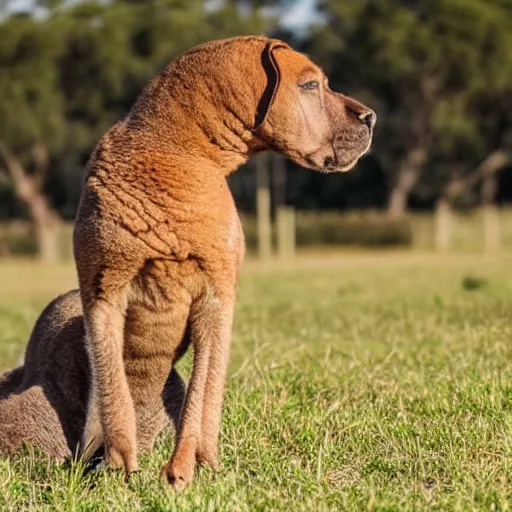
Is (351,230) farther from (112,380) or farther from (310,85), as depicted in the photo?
(112,380)

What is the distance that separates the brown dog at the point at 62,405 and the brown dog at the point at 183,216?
426mm

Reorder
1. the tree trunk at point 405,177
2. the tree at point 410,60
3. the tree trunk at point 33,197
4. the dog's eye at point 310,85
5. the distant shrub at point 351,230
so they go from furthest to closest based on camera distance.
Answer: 1. the tree trunk at point 405,177
2. the tree trunk at point 33,197
3. the tree at point 410,60
4. the distant shrub at point 351,230
5. the dog's eye at point 310,85

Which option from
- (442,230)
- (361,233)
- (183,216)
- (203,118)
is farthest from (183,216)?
(361,233)

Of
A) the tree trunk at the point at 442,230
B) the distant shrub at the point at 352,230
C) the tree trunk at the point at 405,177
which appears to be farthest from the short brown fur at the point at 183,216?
the tree trunk at the point at 405,177

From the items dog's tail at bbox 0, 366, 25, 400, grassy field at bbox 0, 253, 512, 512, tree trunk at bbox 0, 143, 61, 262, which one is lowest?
tree trunk at bbox 0, 143, 61, 262

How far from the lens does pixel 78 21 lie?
41.7 meters

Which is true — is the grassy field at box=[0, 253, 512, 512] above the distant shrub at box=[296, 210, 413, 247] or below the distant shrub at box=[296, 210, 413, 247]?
above

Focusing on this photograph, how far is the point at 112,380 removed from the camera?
4.39 metres

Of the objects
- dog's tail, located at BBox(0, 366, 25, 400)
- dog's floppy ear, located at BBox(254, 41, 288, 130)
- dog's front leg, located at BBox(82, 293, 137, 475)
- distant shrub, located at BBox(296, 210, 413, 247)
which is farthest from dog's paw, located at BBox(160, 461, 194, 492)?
distant shrub, located at BBox(296, 210, 413, 247)

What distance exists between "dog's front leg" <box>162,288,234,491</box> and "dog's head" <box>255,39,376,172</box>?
724 mm

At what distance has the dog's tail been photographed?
527 centimetres

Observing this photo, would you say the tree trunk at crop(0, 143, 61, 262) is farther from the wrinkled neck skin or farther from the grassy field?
the wrinkled neck skin

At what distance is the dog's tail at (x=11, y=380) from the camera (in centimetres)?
527

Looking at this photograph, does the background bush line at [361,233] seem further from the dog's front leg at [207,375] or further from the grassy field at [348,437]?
the dog's front leg at [207,375]
